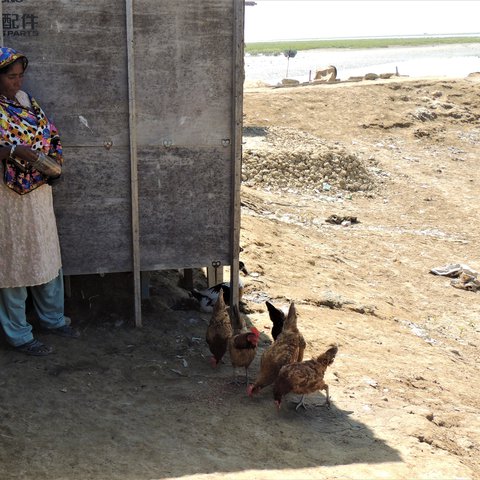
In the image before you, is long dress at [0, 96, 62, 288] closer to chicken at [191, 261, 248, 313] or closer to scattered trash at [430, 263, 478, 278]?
chicken at [191, 261, 248, 313]

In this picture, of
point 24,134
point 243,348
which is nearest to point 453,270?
point 243,348

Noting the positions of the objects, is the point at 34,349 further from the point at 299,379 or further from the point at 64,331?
the point at 299,379

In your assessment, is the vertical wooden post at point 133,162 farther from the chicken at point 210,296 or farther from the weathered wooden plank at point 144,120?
the chicken at point 210,296

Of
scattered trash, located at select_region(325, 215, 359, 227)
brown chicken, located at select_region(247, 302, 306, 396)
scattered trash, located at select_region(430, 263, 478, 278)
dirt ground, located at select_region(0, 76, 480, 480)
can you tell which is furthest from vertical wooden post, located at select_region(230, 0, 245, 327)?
scattered trash, located at select_region(325, 215, 359, 227)

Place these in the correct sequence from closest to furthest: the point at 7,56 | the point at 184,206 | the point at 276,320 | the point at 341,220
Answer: the point at 7,56
the point at 184,206
the point at 276,320
the point at 341,220

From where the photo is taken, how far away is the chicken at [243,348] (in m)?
5.36

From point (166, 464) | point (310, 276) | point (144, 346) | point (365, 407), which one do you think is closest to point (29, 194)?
point (144, 346)

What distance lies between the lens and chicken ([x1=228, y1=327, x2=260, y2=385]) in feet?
17.6

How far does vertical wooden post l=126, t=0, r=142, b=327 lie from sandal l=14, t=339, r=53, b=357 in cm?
91

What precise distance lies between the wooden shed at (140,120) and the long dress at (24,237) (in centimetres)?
49

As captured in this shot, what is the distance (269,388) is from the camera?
5.53 metres

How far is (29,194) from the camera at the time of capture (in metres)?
5.21

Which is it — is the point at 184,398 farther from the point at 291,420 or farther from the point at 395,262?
the point at 395,262

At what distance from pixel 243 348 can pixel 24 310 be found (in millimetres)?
1704
